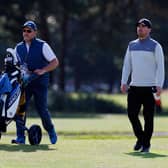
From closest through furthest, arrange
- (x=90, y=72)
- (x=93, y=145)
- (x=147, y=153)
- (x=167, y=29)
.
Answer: (x=147, y=153)
(x=93, y=145)
(x=167, y=29)
(x=90, y=72)

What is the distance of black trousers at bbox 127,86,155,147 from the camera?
13.5 metres

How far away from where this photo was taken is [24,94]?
1446cm

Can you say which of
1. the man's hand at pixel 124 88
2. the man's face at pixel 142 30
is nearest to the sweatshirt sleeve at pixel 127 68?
the man's hand at pixel 124 88

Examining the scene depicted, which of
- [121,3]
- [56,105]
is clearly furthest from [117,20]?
[56,105]

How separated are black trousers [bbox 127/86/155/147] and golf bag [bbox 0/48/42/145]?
5.99ft

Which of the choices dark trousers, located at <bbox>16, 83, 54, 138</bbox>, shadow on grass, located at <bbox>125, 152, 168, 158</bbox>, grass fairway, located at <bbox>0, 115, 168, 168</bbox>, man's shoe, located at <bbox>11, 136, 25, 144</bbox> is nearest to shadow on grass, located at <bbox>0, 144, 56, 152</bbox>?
grass fairway, located at <bbox>0, 115, 168, 168</bbox>

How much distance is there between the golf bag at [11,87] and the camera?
1374 centimetres

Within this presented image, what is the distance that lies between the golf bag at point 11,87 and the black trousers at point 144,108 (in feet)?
5.99

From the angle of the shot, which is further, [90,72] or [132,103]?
[90,72]

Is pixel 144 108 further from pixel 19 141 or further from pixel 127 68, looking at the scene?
pixel 19 141

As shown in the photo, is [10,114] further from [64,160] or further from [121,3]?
[121,3]

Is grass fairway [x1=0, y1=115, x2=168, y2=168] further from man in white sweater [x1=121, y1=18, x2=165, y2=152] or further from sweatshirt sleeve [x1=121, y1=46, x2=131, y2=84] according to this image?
sweatshirt sleeve [x1=121, y1=46, x2=131, y2=84]

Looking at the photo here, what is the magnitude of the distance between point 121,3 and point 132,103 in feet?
147

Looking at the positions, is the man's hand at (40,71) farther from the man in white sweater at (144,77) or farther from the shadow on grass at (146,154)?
the shadow on grass at (146,154)
